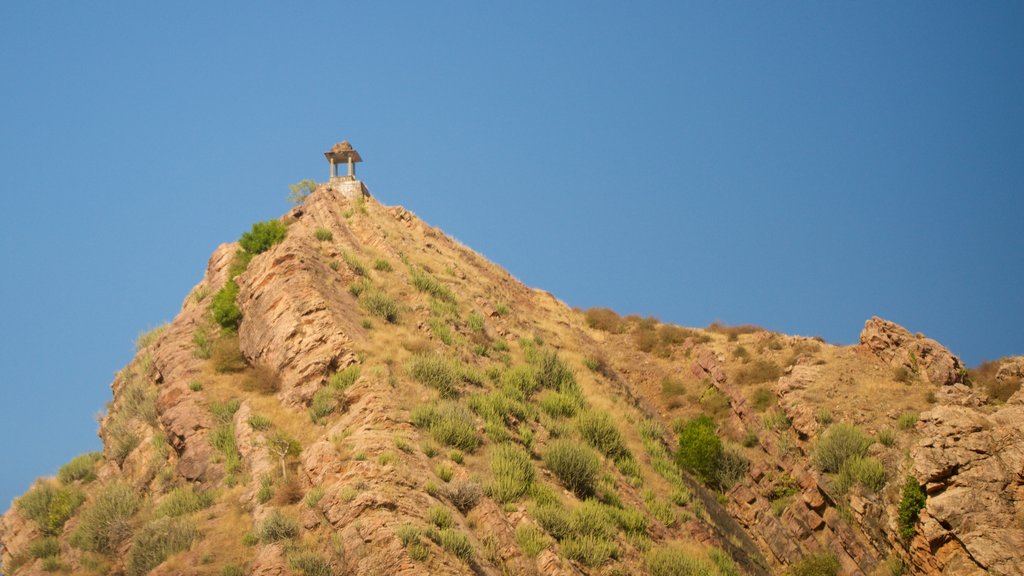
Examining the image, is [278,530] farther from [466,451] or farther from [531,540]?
[531,540]

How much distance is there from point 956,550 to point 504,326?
1647cm

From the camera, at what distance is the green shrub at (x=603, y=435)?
25.4 m

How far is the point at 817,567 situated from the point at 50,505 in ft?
75.1

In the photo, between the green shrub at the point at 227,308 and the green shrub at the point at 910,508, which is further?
the green shrub at the point at 227,308

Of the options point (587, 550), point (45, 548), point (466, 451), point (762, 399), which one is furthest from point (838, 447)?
point (45, 548)

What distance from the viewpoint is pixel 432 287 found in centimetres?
3216

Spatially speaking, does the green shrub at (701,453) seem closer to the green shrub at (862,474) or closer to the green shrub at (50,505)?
the green shrub at (862,474)

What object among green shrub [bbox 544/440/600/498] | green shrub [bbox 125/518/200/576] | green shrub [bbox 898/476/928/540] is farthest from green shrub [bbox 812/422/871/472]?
green shrub [bbox 125/518/200/576]

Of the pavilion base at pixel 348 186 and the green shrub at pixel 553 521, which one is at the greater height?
the pavilion base at pixel 348 186

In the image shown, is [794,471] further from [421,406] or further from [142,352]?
[142,352]

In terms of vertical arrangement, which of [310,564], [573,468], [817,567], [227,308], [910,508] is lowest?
[310,564]

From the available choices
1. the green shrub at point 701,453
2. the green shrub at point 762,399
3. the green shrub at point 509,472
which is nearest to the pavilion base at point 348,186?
the green shrub at point 701,453

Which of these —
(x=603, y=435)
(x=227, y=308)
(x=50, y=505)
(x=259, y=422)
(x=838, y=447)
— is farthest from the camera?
(x=838, y=447)

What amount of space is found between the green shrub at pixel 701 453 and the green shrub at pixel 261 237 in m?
17.1
